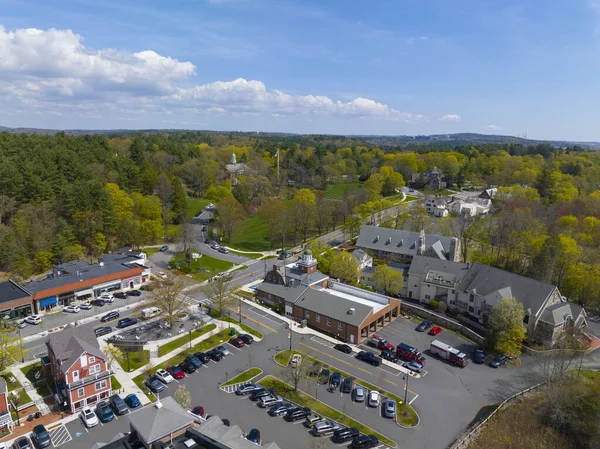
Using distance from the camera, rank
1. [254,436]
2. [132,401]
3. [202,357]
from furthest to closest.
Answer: [202,357], [132,401], [254,436]

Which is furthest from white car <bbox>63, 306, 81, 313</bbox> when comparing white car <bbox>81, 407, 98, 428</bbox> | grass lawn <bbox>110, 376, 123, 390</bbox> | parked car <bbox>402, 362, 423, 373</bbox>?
parked car <bbox>402, 362, 423, 373</bbox>

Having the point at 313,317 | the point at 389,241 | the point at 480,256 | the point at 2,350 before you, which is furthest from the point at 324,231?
the point at 2,350

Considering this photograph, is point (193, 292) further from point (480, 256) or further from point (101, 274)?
point (480, 256)

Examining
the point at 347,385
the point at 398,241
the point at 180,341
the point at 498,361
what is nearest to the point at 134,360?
the point at 180,341

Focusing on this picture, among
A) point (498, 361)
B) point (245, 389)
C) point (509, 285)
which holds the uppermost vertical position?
point (509, 285)

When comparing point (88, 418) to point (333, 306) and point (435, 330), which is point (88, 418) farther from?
point (435, 330)

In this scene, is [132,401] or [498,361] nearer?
[132,401]

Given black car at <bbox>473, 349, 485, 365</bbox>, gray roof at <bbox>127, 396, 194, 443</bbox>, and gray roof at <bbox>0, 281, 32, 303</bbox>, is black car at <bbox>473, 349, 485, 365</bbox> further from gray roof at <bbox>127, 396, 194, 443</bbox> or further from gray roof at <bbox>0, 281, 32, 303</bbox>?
gray roof at <bbox>0, 281, 32, 303</bbox>
